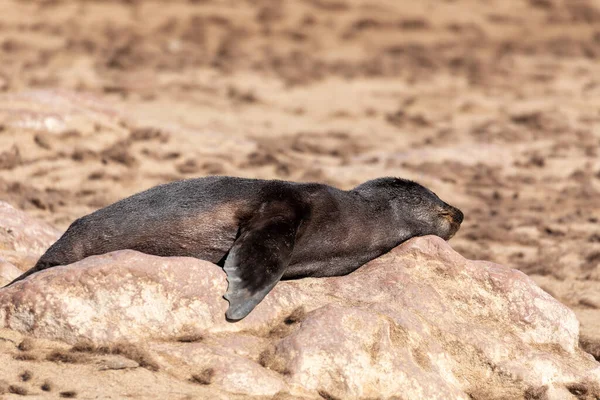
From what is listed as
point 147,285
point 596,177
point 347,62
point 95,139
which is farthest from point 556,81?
point 147,285

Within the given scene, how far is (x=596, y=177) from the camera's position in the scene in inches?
477

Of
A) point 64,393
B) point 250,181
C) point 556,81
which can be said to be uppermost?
point 250,181

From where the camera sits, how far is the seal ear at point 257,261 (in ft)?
17.7

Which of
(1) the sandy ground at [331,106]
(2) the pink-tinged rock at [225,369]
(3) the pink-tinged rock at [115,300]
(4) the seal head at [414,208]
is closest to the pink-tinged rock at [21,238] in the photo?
(3) the pink-tinged rock at [115,300]

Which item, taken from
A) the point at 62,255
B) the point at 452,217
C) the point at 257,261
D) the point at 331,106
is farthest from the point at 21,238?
the point at 331,106

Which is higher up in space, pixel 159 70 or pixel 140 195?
pixel 140 195

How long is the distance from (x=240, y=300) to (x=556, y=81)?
12.4 m

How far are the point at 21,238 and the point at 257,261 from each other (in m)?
2.48

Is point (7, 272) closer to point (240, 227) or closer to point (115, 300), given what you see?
point (115, 300)

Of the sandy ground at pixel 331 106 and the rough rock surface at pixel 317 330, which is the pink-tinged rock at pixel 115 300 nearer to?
the rough rock surface at pixel 317 330

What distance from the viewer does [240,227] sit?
600 centimetres

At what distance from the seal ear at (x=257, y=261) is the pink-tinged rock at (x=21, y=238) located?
1.97 m

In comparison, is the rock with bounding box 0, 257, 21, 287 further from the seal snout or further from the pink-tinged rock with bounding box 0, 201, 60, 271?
the seal snout

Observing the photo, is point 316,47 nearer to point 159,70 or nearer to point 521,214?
point 159,70
